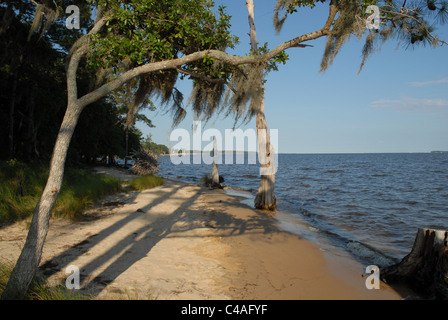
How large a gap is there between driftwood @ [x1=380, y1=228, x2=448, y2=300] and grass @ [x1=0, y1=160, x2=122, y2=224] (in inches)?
298

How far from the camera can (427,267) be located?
444cm

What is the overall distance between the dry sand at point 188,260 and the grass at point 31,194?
1.43 ft

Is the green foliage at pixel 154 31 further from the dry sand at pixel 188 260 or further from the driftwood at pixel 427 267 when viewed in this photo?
the driftwood at pixel 427 267

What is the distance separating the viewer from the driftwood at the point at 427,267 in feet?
13.9

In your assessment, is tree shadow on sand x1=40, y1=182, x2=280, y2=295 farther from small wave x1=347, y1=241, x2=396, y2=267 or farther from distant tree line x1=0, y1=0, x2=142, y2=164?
distant tree line x1=0, y1=0, x2=142, y2=164

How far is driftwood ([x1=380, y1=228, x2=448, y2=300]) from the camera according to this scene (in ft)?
13.9

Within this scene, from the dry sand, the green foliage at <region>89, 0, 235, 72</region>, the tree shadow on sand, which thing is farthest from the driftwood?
the green foliage at <region>89, 0, 235, 72</region>

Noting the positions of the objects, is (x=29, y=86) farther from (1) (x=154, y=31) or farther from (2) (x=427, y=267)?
(2) (x=427, y=267)

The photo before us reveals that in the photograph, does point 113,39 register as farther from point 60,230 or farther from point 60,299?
point 60,230

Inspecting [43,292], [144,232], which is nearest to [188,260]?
[144,232]

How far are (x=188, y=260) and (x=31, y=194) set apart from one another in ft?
17.5

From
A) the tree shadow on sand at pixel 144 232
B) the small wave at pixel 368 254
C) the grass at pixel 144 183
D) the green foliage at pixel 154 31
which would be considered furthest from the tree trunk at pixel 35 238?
the grass at pixel 144 183
